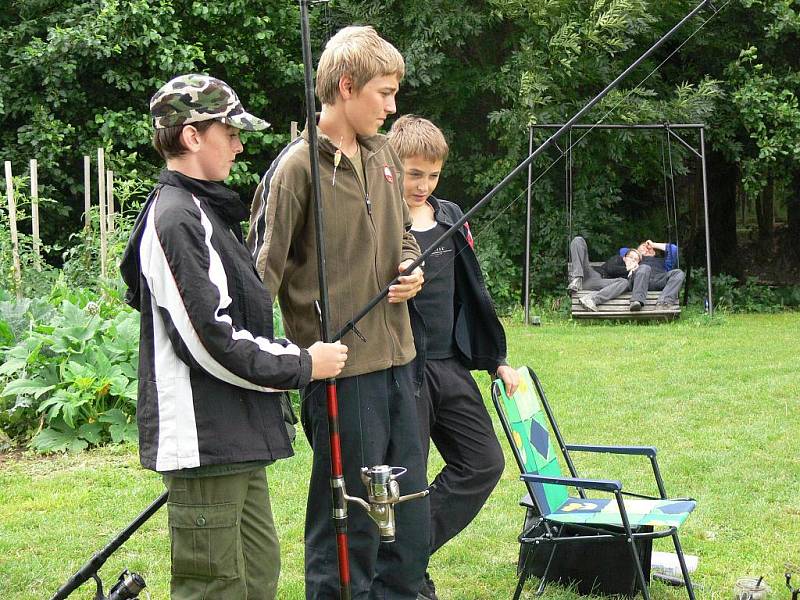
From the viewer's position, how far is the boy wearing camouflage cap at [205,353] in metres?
2.41

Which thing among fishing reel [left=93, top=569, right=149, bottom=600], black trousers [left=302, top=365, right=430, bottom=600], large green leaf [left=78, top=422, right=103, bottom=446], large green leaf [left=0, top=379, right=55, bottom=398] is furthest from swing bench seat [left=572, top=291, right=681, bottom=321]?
fishing reel [left=93, top=569, right=149, bottom=600]

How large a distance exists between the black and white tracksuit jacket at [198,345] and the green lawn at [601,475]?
5.20 ft

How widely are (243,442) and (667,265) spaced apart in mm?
10947

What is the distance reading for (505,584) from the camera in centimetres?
408

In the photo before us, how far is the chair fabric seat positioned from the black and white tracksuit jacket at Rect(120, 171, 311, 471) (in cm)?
152

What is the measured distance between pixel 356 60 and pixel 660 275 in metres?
10.1

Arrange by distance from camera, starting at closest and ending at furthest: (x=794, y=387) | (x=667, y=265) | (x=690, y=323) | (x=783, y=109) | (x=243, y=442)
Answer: (x=243, y=442) < (x=794, y=387) < (x=690, y=323) < (x=667, y=265) < (x=783, y=109)

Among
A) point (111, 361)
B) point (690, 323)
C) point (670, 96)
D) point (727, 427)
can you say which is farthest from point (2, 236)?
point (670, 96)

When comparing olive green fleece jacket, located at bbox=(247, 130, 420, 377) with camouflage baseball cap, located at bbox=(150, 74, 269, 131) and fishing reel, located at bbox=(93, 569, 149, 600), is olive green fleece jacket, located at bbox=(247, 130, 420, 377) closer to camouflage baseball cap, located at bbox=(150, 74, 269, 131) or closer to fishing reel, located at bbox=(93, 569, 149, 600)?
camouflage baseball cap, located at bbox=(150, 74, 269, 131)

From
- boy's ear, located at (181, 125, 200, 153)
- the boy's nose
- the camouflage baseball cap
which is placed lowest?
boy's ear, located at (181, 125, 200, 153)

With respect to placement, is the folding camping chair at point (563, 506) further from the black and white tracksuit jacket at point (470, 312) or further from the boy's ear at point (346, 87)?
the boy's ear at point (346, 87)

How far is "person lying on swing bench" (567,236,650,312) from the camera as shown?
1210 cm

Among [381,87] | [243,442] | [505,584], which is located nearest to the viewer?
[243,442]

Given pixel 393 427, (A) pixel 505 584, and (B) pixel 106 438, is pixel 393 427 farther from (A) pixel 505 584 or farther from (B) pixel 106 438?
(B) pixel 106 438
